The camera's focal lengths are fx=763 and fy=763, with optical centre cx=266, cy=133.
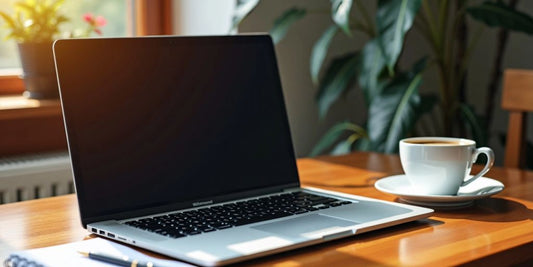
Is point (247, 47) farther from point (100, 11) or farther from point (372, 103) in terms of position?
point (100, 11)

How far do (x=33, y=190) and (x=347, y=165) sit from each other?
2.82ft

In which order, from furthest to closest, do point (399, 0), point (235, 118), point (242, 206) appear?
1. point (399, 0)
2. point (235, 118)
3. point (242, 206)

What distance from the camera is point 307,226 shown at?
2.94ft

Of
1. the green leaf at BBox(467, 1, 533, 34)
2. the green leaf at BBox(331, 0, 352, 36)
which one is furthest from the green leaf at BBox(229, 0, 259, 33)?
the green leaf at BBox(467, 1, 533, 34)

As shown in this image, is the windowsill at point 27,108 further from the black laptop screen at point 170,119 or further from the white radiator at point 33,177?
the black laptop screen at point 170,119

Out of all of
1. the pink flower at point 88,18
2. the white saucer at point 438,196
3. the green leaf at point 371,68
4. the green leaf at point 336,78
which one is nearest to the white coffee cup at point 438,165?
the white saucer at point 438,196

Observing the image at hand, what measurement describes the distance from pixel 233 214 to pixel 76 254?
21cm

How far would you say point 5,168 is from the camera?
1.82m

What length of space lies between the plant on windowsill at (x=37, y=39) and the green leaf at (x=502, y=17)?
1.09 m

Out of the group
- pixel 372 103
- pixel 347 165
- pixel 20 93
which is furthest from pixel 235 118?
pixel 20 93

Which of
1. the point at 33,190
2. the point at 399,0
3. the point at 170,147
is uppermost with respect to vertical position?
the point at 399,0

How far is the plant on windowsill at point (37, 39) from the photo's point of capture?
195 cm

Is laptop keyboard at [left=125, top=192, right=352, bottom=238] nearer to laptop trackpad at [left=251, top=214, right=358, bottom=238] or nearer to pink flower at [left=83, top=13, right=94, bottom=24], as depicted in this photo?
laptop trackpad at [left=251, top=214, right=358, bottom=238]

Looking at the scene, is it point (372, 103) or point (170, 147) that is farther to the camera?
point (372, 103)
